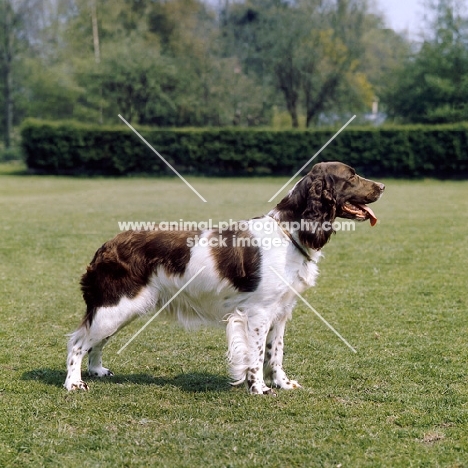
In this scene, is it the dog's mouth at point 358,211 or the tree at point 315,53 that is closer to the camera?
the dog's mouth at point 358,211

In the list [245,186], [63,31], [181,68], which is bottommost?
[245,186]

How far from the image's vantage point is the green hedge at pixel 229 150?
108 feet

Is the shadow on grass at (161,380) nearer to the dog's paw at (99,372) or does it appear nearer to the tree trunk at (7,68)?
the dog's paw at (99,372)

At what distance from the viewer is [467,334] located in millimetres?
6727

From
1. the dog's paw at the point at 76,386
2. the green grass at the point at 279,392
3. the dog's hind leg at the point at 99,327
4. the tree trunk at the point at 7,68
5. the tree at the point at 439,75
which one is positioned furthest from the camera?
the tree trunk at the point at 7,68

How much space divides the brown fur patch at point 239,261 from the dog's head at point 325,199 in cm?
39

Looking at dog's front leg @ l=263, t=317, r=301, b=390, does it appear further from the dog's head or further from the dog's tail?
the dog's head

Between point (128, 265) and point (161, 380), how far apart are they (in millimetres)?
1088

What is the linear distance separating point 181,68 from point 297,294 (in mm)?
43978

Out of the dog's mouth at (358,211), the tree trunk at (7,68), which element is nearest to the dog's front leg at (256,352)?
the dog's mouth at (358,211)

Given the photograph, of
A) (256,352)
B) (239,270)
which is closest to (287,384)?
(256,352)

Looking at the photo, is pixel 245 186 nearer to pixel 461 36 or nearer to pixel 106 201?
pixel 106 201

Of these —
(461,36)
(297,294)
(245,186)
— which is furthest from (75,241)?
(461,36)

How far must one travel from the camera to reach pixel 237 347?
5.16m
